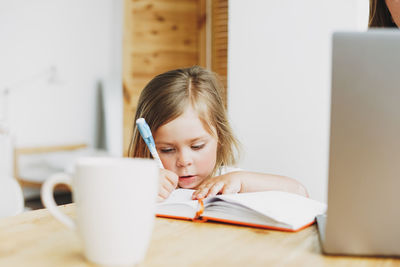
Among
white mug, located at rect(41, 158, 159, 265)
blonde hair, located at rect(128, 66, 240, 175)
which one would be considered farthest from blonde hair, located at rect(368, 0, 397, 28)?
white mug, located at rect(41, 158, 159, 265)

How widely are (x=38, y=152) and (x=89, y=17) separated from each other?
1.66m

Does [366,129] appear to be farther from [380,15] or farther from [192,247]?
[380,15]

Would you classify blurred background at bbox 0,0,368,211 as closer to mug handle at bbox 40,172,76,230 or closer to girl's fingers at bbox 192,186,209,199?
girl's fingers at bbox 192,186,209,199

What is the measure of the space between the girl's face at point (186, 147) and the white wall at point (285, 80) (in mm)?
533

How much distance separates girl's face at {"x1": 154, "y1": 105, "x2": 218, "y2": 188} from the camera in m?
1.08

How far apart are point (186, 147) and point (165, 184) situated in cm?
30

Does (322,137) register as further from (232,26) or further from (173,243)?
(173,243)

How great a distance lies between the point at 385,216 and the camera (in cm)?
47

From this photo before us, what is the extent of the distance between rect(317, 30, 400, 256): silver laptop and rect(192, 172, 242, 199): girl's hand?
0.34 meters

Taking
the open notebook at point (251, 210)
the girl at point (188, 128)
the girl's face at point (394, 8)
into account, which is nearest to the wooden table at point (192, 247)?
the open notebook at point (251, 210)

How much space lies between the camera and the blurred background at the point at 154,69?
1558 mm

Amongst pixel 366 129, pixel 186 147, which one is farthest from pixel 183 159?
pixel 366 129

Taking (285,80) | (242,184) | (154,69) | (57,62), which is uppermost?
(57,62)

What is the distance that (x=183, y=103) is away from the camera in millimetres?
1138
